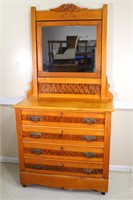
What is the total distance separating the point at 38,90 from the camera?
2.31m

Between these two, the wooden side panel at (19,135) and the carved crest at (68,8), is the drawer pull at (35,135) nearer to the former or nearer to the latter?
the wooden side panel at (19,135)

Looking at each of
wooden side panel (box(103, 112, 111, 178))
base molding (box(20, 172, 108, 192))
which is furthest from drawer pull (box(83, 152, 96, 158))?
base molding (box(20, 172, 108, 192))

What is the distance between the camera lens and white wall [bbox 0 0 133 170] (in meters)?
2.10

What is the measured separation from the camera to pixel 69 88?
224 centimetres

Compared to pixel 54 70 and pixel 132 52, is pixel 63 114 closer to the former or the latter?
pixel 54 70

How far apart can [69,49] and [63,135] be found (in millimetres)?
905

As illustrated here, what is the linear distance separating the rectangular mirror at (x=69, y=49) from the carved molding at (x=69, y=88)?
12 centimetres

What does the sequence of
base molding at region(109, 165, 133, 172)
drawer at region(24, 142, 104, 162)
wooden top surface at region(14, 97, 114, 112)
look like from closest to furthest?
1. wooden top surface at region(14, 97, 114, 112)
2. drawer at region(24, 142, 104, 162)
3. base molding at region(109, 165, 133, 172)

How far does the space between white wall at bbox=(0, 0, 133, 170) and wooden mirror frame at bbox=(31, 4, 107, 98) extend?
0.07 metres

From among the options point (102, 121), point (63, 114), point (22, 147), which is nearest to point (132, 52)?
point (102, 121)

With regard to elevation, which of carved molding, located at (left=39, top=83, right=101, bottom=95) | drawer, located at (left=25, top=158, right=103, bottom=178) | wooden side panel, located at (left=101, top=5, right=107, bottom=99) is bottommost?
drawer, located at (left=25, top=158, right=103, bottom=178)

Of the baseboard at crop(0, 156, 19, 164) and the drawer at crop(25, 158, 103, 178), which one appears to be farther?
the baseboard at crop(0, 156, 19, 164)

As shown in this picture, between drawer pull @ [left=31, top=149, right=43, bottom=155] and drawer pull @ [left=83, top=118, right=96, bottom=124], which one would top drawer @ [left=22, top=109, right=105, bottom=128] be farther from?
drawer pull @ [left=31, top=149, right=43, bottom=155]

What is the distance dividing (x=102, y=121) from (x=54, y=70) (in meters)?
0.80
